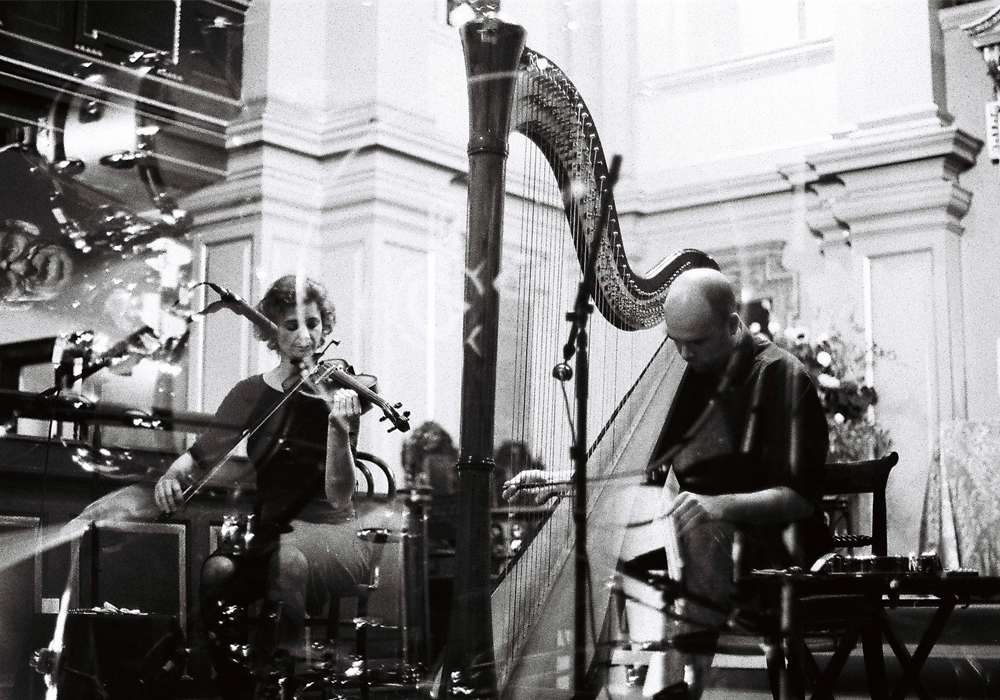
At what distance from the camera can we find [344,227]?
226 inches

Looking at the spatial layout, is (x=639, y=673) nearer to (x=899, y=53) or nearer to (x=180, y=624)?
(x=180, y=624)

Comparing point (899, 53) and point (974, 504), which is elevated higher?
point (899, 53)

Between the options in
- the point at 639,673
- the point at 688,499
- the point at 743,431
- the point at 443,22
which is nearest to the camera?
the point at 688,499

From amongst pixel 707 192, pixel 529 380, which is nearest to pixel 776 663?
pixel 529 380

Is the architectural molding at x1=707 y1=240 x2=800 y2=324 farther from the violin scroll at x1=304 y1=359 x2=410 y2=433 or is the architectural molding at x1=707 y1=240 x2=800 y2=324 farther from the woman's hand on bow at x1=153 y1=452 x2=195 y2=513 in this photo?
the woman's hand on bow at x1=153 y1=452 x2=195 y2=513

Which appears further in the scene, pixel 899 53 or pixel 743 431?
pixel 899 53

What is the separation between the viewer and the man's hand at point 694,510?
6.23 feet

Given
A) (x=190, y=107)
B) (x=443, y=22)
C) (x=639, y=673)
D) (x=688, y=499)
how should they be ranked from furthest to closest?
(x=443, y=22) → (x=190, y=107) → (x=639, y=673) → (x=688, y=499)

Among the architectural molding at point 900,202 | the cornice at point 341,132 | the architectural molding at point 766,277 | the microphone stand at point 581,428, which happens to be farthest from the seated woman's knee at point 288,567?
the architectural molding at point 766,277

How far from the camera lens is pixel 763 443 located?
2025 mm

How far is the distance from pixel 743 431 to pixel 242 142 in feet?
13.1

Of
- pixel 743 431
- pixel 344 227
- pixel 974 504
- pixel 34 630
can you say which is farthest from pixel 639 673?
pixel 344 227

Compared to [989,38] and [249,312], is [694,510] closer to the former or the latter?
[249,312]

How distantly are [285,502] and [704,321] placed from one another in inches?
35.8
